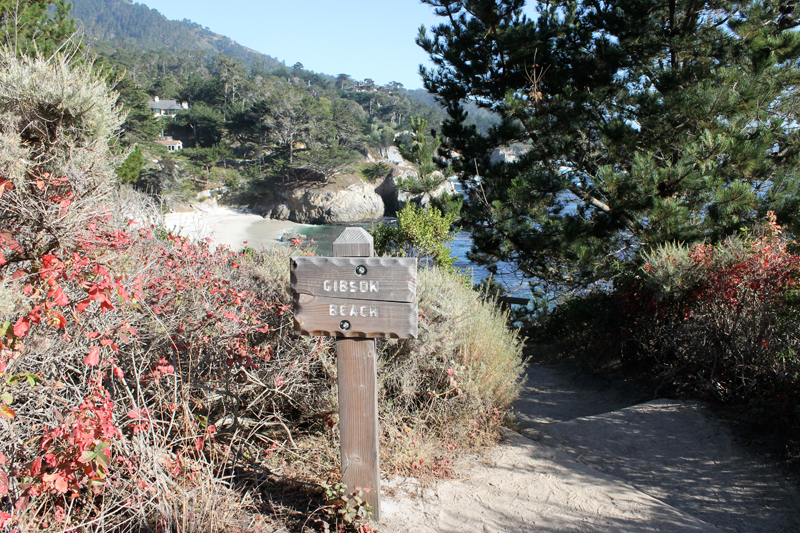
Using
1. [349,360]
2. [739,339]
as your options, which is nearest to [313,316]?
[349,360]

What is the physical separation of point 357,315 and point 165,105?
282 ft

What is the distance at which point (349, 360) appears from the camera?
2660mm

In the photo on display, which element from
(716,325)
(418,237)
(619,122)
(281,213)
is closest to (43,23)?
(418,237)

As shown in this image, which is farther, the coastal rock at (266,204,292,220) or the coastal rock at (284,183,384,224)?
the coastal rock at (266,204,292,220)

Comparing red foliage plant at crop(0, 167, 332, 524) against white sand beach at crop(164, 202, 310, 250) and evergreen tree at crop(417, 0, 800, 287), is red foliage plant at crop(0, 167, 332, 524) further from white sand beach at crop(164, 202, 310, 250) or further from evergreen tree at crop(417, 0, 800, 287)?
white sand beach at crop(164, 202, 310, 250)

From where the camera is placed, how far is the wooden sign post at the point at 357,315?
2.54m

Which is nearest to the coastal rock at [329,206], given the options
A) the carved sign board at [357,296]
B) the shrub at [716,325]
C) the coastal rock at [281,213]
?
the coastal rock at [281,213]

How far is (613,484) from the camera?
355cm

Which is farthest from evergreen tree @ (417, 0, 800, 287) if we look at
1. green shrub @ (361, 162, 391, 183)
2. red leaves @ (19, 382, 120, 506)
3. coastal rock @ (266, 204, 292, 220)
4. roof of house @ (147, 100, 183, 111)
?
roof of house @ (147, 100, 183, 111)

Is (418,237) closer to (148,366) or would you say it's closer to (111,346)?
(148,366)

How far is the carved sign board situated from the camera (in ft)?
8.32

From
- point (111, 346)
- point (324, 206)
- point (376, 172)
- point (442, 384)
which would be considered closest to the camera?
point (111, 346)

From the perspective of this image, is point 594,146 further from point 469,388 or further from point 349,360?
point 349,360

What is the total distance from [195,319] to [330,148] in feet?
167
